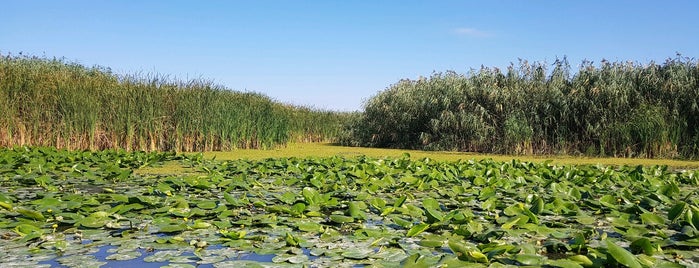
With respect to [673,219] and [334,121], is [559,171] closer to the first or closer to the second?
[673,219]

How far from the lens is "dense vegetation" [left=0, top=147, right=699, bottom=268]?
2.70 m

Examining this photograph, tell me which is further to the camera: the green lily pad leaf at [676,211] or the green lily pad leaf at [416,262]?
the green lily pad leaf at [676,211]

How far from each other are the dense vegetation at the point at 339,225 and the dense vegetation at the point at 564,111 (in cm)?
627

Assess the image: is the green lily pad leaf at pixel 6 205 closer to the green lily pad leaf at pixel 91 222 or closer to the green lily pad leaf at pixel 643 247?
the green lily pad leaf at pixel 91 222

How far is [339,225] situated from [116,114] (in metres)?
7.98

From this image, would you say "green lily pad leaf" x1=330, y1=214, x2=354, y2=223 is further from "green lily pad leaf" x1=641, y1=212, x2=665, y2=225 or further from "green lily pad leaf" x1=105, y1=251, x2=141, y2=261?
"green lily pad leaf" x1=641, y1=212, x2=665, y2=225

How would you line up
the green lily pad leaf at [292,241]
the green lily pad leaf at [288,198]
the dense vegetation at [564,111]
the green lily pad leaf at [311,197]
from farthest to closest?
the dense vegetation at [564,111] < the green lily pad leaf at [288,198] < the green lily pad leaf at [311,197] < the green lily pad leaf at [292,241]

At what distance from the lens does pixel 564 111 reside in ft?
40.8

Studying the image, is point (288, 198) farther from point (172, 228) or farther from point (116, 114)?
point (116, 114)

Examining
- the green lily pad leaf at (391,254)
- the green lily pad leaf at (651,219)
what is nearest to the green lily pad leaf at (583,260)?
the green lily pad leaf at (391,254)

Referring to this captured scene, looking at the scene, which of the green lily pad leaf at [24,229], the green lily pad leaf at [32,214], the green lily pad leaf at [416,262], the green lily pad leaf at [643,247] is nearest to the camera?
the green lily pad leaf at [416,262]

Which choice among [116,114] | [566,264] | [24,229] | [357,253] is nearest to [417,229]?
[357,253]

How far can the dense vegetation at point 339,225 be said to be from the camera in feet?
8.86

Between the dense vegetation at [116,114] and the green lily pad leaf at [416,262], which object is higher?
the dense vegetation at [116,114]
